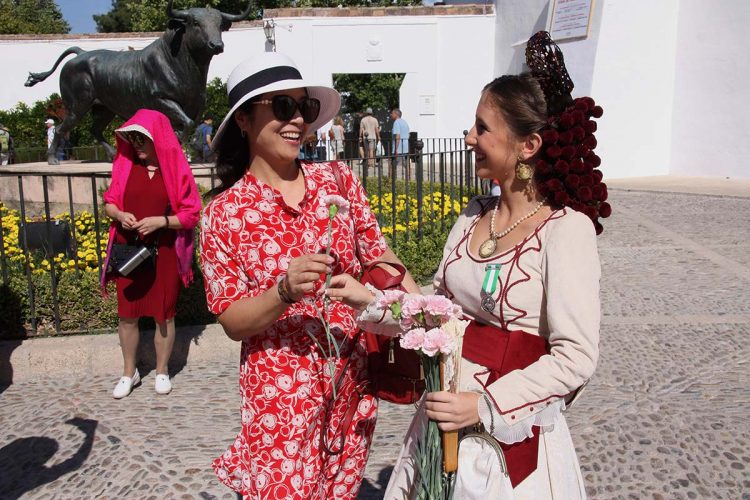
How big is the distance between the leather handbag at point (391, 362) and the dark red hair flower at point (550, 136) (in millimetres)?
598

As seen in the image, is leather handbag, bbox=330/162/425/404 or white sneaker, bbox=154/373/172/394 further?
white sneaker, bbox=154/373/172/394

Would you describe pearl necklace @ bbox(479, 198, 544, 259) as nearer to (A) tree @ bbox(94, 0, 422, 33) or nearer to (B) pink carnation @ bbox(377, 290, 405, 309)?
(B) pink carnation @ bbox(377, 290, 405, 309)

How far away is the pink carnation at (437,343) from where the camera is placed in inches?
64.0

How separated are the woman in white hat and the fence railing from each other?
347 cm

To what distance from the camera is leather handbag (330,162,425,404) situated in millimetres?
2133

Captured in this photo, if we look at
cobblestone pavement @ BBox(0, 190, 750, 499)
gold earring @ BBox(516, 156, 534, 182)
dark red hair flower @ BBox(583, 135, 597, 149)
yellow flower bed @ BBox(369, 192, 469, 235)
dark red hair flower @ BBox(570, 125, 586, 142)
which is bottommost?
cobblestone pavement @ BBox(0, 190, 750, 499)

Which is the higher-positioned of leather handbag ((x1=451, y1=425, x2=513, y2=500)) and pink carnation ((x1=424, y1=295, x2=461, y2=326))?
pink carnation ((x1=424, y1=295, x2=461, y2=326))

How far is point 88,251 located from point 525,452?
5.60m

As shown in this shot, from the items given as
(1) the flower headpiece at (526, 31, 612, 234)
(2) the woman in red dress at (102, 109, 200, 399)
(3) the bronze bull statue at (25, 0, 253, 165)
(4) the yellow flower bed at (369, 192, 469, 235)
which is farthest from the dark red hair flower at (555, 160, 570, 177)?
(3) the bronze bull statue at (25, 0, 253, 165)

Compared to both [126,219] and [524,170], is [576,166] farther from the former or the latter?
[126,219]

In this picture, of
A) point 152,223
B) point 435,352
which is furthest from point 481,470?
point 152,223

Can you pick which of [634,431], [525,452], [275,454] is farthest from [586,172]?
[634,431]

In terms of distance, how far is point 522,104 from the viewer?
1.92m

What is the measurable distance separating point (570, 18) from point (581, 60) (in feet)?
4.21
